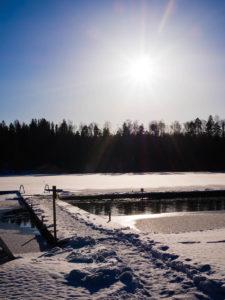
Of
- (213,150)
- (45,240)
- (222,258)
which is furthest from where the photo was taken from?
(213,150)

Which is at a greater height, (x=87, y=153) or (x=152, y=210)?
(x=87, y=153)

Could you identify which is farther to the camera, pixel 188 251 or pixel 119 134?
pixel 119 134

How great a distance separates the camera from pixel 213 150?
113 m

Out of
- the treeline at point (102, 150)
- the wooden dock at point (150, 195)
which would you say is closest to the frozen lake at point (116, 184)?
the wooden dock at point (150, 195)

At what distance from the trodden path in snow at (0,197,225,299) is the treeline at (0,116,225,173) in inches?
3630

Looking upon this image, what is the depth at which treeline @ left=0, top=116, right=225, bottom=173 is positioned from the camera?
107288mm

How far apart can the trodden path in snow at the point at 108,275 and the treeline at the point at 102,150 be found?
92199mm

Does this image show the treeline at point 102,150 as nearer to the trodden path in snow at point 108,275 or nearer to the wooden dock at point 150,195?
the wooden dock at point 150,195

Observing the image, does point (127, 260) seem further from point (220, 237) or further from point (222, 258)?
point (220, 237)

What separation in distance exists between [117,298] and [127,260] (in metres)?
2.75

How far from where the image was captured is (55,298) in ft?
24.8

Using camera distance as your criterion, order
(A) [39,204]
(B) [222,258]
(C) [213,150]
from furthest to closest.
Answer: (C) [213,150], (A) [39,204], (B) [222,258]

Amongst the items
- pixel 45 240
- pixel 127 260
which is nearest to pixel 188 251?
pixel 127 260

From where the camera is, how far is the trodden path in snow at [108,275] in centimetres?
772
